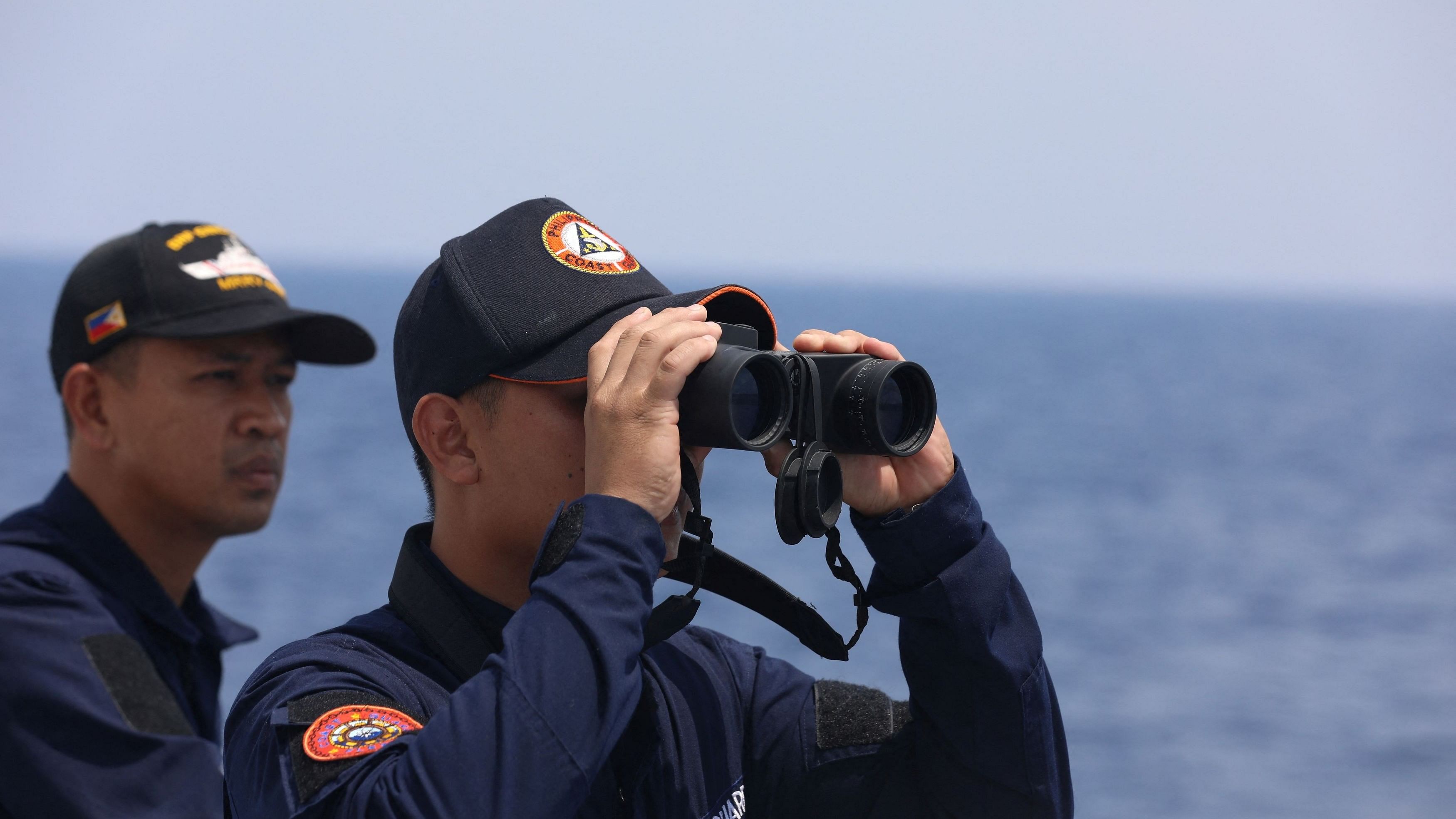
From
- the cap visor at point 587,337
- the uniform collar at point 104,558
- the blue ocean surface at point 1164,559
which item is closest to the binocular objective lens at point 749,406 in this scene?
the cap visor at point 587,337

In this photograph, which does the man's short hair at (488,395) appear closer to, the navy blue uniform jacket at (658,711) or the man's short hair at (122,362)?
the navy blue uniform jacket at (658,711)

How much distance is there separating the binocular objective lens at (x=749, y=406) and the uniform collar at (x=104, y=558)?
5.33ft

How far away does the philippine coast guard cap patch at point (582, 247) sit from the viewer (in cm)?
176

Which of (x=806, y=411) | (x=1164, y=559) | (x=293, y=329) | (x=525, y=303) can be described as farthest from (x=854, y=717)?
(x=1164, y=559)

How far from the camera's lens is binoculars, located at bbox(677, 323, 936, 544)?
1.54 meters

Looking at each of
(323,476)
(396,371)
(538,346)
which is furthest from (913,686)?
(323,476)

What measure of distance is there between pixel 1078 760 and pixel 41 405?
34.8 meters

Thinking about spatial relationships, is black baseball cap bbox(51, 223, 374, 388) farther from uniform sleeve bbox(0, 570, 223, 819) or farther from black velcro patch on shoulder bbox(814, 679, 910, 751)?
black velcro patch on shoulder bbox(814, 679, 910, 751)

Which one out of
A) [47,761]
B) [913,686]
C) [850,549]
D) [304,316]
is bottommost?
[850,549]

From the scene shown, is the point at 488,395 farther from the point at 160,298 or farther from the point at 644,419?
the point at 160,298

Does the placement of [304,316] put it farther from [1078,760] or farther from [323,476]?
[323,476]

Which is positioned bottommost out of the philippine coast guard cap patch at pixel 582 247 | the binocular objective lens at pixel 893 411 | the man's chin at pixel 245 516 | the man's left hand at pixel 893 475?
the man's chin at pixel 245 516

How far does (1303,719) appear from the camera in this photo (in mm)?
16922

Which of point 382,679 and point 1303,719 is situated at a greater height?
point 382,679
